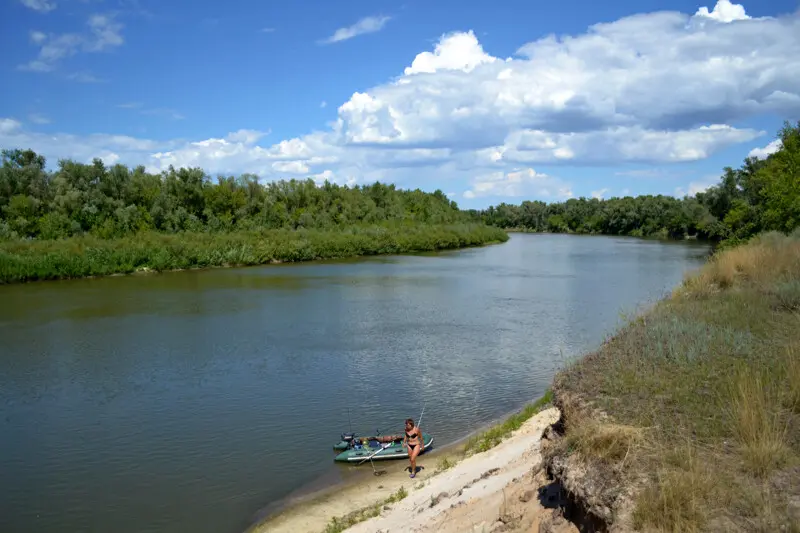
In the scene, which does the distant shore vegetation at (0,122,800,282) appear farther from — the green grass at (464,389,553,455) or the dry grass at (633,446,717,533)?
the dry grass at (633,446,717,533)

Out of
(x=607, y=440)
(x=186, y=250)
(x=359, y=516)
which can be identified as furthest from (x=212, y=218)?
(x=607, y=440)

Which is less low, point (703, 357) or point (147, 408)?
point (703, 357)

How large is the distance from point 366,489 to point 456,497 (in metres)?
3.83

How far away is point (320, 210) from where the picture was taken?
9700 cm

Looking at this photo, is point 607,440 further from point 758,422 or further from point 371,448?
point 371,448

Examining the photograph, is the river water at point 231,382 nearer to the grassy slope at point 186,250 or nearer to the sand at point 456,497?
the sand at point 456,497

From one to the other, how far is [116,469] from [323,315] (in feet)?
61.7

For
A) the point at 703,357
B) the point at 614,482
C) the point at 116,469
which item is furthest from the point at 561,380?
→ the point at 116,469

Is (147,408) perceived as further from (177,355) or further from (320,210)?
(320,210)

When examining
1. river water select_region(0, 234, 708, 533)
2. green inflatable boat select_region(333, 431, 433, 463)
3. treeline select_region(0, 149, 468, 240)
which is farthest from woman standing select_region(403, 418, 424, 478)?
treeline select_region(0, 149, 468, 240)

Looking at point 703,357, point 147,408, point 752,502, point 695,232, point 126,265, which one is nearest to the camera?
point 752,502

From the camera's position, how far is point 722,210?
294 feet

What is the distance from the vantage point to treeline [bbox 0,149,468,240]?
6359cm

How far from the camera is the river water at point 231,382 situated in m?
12.7
